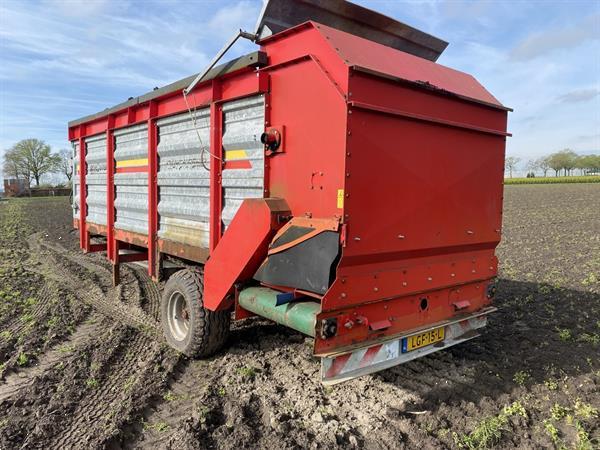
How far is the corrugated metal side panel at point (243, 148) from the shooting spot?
3713 mm

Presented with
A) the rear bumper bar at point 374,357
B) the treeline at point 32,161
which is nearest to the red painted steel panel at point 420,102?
the rear bumper bar at point 374,357

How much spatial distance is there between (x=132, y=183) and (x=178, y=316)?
2.00 metres

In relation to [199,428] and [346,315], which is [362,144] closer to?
[346,315]

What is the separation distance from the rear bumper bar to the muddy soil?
359mm

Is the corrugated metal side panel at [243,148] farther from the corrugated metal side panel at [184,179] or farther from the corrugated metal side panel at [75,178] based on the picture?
the corrugated metal side panel at [75,178]

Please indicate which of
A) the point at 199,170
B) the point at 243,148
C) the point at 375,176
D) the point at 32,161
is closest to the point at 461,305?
the point at 375,176

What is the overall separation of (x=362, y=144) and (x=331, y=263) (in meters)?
0.83

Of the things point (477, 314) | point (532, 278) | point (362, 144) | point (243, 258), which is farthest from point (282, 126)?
point (532, 278)

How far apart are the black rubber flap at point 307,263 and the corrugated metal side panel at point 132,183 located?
2801 mm

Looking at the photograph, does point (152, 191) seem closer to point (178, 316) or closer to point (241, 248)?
point (178, 316)

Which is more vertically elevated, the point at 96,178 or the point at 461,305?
the point at 96,178

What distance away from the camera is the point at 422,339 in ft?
11.8

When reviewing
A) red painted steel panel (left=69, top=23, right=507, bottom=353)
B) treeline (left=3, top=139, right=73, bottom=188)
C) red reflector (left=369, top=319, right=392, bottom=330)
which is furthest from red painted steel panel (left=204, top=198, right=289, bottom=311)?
treeline (left=3, top=139, right=73, bottom=188)

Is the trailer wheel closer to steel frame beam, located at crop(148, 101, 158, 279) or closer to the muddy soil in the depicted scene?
the muddy soil
